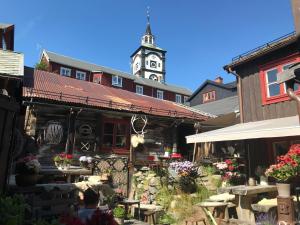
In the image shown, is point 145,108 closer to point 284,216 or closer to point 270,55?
point 270,55

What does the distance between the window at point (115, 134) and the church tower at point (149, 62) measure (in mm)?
42274

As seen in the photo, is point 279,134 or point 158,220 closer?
point 279,134

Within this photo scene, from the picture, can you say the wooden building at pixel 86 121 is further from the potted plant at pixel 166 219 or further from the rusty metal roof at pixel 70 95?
the potted plant at pixel 166 219

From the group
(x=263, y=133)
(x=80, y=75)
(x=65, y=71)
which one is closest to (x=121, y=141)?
(x=263, y=133)

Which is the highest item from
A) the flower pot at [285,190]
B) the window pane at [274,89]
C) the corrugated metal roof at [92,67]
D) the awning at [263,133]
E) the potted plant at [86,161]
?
the corrugated metal roof at [92,67]

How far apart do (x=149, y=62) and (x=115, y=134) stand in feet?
151

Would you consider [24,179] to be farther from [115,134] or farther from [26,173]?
[115,134]

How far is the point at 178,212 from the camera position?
30.7 ft

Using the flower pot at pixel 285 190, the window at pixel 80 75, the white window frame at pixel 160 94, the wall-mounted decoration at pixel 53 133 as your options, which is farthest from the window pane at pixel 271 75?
the white window frame at pixel 160 94

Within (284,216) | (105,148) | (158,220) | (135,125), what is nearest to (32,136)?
(105,148)

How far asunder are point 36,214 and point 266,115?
28.7 ft

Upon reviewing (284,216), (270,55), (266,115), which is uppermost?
(270,55)

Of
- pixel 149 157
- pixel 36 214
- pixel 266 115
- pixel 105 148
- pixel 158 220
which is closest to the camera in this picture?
pixel 36 214

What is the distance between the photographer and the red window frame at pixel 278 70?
10.2 metres
